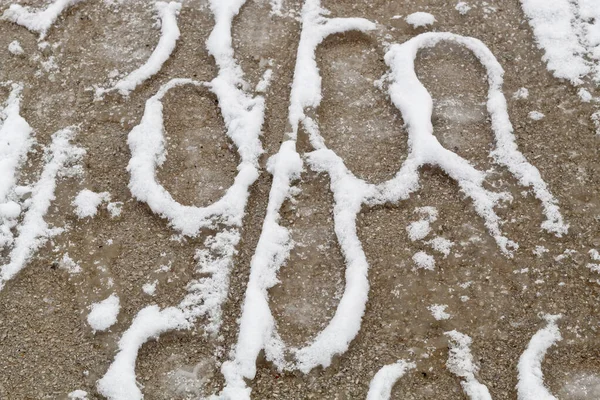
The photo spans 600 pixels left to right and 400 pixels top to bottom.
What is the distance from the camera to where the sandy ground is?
221 cm

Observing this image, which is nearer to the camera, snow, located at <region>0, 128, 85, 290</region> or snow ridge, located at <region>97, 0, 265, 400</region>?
snow ridge, located at <region>97, 0, 265, 400</region>

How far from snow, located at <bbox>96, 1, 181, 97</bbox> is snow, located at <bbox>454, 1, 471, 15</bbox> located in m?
1.35

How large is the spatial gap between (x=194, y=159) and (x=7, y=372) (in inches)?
41.4

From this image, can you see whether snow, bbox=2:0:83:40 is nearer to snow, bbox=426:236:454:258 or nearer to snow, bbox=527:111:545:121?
snow, bbox=426:236:454:258

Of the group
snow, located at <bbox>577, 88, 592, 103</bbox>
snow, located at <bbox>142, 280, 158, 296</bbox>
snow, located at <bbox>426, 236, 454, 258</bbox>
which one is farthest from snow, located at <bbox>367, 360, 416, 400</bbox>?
snow, located at <bbox>577, 88, 592, 103</bbox>

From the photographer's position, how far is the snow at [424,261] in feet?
7.82

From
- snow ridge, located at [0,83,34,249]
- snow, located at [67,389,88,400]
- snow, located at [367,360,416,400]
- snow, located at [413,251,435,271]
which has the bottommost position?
snow, located at [67,389,88,400]

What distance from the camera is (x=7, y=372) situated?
224 centimetres

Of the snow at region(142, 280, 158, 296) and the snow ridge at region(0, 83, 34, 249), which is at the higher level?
the snow ridge at region(0, 83, 34, 249)

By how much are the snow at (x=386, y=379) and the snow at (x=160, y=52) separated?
1655 millimetres

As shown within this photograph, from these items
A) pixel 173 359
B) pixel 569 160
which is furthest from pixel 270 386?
pixel 569 160

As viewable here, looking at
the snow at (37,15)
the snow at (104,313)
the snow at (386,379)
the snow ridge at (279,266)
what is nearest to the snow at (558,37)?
the snow ridge at (279,266)

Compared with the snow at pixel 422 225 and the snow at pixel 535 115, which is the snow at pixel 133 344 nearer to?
the snow at pixel 422 225

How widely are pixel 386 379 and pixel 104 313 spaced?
3.26ft
